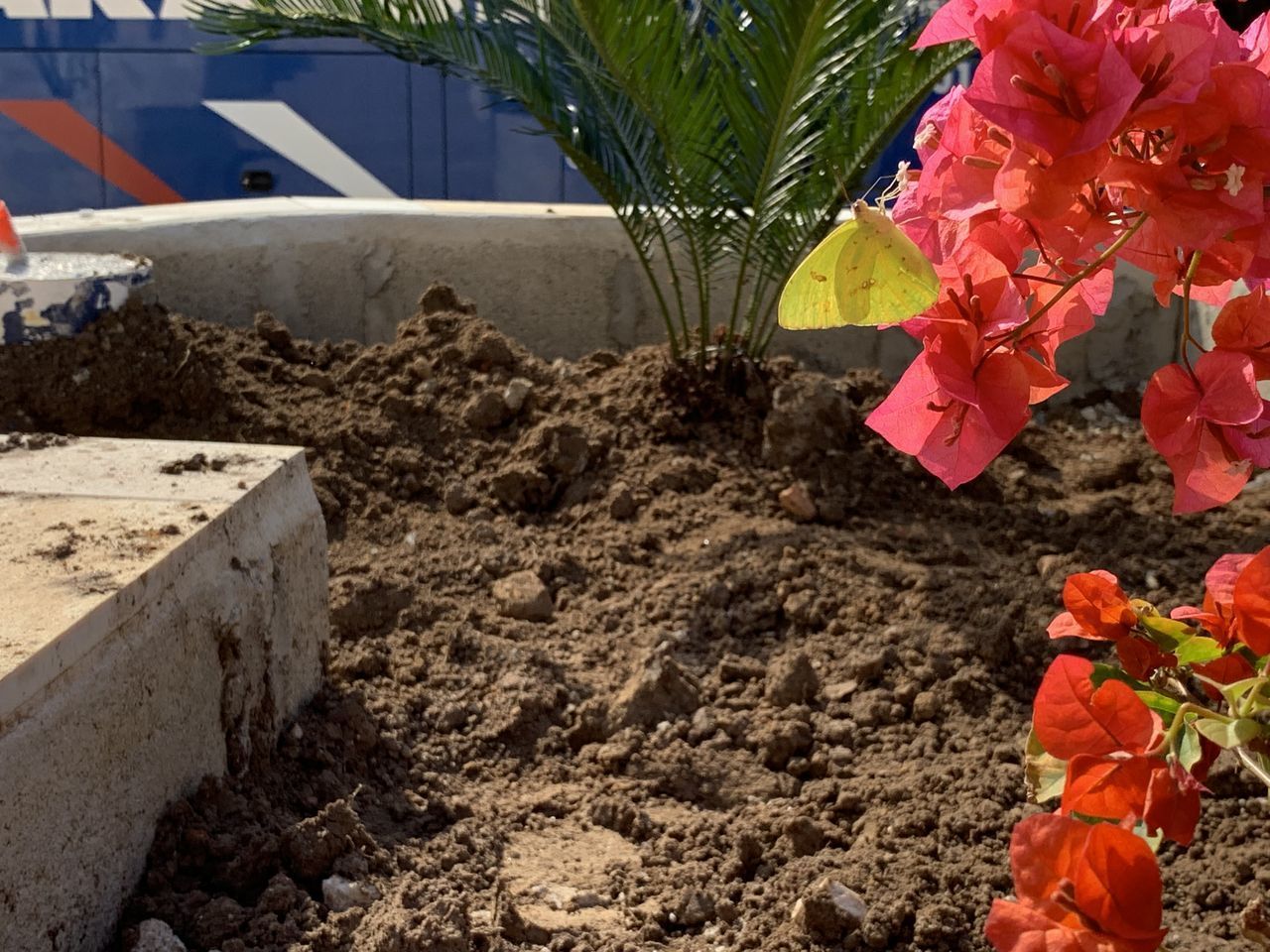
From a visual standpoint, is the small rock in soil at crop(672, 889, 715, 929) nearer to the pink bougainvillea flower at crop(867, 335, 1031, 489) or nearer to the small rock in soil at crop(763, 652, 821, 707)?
the small rock in soil at crop(763, 652, 821, 707)

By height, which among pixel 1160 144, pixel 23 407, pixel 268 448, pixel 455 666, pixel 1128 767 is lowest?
pixel 455 666

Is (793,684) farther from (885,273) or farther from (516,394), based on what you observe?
(885,273)

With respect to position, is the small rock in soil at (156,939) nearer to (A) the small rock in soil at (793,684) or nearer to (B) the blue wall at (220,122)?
(A) the small rock in soil at (793,684)

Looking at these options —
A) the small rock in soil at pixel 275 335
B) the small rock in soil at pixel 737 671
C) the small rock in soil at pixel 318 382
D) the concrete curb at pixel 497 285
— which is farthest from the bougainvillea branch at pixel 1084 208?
the concrete curb at pixel 497 285

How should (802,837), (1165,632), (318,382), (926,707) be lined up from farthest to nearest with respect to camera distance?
(318,382)
(926,707)
(802,837)
(1165,632)

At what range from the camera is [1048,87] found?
930 mm

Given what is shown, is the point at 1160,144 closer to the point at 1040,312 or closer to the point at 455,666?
the point at 1040,312

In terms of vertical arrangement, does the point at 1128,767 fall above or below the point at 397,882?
above

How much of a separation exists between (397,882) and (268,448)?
41.0 inches

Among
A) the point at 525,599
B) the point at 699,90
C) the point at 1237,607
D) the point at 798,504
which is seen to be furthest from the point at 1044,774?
the point at 699,90

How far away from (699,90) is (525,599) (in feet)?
6.04

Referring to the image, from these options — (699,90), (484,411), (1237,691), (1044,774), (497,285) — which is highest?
(699,90)

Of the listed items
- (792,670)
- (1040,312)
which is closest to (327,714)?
(792,670)

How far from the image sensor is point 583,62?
4.22 metres
